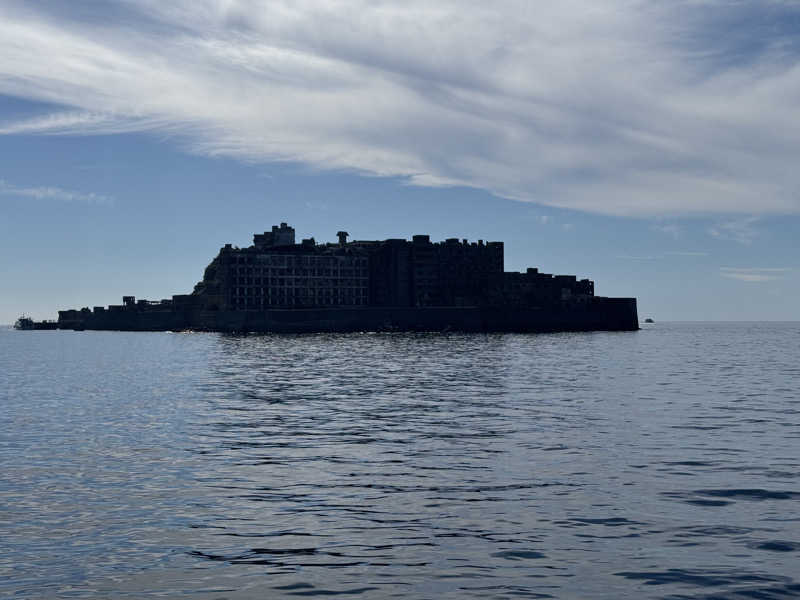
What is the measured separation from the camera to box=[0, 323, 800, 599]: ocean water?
1344cm

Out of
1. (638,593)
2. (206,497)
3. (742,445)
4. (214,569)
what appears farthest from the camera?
(742,445)

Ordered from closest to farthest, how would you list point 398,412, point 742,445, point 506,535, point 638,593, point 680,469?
1. point 638,593
2. point 506,535
3. point 680,469
4. point 742,445
5. point 398,412

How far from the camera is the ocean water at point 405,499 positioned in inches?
529

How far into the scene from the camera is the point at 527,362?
83750mm

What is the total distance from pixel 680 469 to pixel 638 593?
10882 millimetres

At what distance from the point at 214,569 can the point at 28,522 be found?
Result: 5.61 meters

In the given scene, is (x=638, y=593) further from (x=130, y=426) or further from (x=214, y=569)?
(x=130, y=426)

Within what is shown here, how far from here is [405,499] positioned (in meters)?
19.4

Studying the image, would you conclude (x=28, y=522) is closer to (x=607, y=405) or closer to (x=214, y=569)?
(x=214, y=569)

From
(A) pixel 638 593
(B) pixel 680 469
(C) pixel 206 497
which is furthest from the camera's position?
(B) pixel 680 469

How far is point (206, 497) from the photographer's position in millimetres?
19734

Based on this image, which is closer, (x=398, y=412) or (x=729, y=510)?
(x=729, y=510)

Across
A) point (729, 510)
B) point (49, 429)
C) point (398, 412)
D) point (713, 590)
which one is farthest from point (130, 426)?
point (713, 590)

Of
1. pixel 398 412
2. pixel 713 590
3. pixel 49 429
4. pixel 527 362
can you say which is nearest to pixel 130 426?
pixel 49 429
